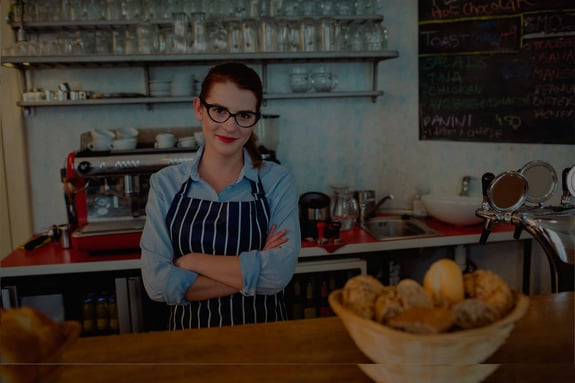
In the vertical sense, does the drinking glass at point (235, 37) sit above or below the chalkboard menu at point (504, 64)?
above

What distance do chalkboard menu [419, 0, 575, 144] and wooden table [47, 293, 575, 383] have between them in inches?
11.1

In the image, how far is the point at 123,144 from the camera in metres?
1.99

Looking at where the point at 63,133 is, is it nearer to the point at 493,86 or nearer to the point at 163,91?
the point at 163,91

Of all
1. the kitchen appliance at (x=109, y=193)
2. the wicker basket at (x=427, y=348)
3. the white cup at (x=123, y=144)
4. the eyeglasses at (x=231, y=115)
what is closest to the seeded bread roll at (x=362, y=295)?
the wicker basket at (x=427, y=348)

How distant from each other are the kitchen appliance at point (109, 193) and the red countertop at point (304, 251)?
85 millimetres

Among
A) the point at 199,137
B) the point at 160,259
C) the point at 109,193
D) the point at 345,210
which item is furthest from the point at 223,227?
the point at 199,137

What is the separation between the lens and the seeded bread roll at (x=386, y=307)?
2.22 ft

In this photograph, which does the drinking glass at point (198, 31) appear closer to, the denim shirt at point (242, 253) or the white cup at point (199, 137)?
the white cup at point (199, 137)

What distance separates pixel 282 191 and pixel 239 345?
321 millimetres

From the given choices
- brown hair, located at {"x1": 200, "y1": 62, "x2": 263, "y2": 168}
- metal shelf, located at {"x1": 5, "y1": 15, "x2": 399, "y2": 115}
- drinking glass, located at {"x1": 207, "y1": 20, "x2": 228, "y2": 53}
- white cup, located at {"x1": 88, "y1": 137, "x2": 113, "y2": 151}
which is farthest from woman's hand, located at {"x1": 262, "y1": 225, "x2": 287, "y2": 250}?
drinking glass, located at {"x1": 207, "y1": 20, "x2": 228, "y2": 53}

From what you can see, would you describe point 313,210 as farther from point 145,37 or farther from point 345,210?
point 145,37

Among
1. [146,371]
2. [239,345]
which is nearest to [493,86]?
[239,345]

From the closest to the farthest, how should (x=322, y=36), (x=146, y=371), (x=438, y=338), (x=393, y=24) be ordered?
1. (x=438, y=338)
2. (x=146, y=371)
3. (x=393, y=24)
4. (x=322, y=36)

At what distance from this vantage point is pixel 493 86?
85 centimetres
